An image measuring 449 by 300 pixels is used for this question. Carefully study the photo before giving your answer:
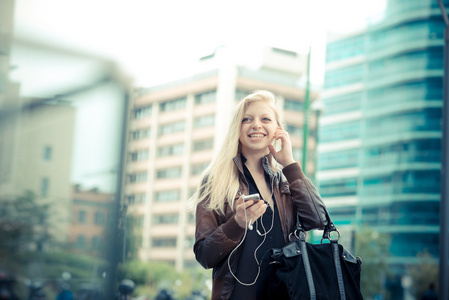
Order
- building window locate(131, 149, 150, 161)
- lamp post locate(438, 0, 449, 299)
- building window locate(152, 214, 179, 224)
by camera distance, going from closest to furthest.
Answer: lamp post locate(438, 0, 449, 299)
building window locate(152, 214, 179, 224)
building window locate(131, 149, 150, 161)

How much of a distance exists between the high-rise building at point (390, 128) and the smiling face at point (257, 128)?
56.0 metres

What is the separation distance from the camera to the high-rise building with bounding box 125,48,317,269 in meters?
67.0

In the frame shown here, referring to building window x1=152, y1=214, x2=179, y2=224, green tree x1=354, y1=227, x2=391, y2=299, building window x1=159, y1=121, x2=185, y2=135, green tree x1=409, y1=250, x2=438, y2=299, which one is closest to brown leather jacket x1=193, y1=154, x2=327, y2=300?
green tree x1=354, y1=227, x2=391, y2=299

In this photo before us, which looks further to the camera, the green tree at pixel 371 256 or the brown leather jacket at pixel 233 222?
the green tree at pixel 371 256

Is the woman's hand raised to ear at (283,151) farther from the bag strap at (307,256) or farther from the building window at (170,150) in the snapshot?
the building window at (170,150)

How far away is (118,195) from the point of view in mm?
3529

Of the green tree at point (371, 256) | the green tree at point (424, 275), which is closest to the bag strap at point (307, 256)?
the green tree at point (371, 256)

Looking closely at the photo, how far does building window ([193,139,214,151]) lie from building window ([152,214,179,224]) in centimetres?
976

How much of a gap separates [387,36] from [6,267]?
218ft

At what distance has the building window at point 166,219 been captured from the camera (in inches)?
2853

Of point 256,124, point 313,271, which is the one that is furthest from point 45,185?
point 313,271

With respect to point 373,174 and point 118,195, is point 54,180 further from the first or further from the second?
point 373,174

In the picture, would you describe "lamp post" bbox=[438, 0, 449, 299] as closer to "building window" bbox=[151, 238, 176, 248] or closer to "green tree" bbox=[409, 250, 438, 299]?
"green tree" bbox=[409, 250, 438, 299]

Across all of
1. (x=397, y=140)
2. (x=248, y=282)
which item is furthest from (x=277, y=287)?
(x=397, y=140)
